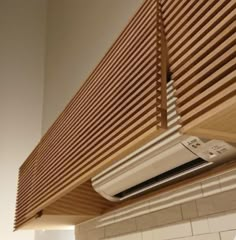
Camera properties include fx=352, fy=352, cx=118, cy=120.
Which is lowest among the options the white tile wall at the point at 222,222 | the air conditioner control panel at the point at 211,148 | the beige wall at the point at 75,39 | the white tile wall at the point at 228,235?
the white tile wall at the point at 228,235

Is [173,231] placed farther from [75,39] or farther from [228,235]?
[75,39]

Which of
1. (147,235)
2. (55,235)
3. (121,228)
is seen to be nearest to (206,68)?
(147,235)

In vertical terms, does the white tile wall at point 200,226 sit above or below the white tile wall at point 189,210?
below

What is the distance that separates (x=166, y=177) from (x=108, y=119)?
0.89ft

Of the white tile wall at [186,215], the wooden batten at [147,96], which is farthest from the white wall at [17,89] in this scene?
the white tile wall at [186,215]

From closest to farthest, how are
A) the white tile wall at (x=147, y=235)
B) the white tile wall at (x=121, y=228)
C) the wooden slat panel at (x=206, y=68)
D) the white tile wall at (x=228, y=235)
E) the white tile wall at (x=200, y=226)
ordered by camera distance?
the wooden slat panel at (x=206, y=68)
the white tile wall at (x=228, y=235)
the white tile wall at (x=200, y=226)
the white tile wall at (x=147, y=235)
the white tile wall at (x=121, y=228)

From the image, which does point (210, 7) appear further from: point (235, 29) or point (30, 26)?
point (30, 26)

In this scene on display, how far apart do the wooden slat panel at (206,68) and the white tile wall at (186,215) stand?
11.8 inches

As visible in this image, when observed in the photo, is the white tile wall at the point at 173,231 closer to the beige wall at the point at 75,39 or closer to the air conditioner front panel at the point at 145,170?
the air conditioner front panel at the point at 145,170

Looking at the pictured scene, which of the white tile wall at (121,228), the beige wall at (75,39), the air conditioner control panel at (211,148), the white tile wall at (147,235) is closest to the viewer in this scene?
the air conditioner control panel at (211,148)

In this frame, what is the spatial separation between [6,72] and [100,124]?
270 centimetres

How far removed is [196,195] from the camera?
3.79 feet

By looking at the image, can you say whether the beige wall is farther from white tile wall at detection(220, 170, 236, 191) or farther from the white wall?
white tile wall at detection(220, 170, 236, 191)

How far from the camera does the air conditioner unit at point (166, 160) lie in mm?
911
